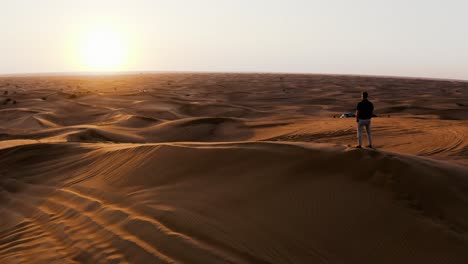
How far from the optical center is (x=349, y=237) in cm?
447

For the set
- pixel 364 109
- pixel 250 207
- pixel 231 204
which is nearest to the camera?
pixel 250 207

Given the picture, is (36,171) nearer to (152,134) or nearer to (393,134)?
(152,134)

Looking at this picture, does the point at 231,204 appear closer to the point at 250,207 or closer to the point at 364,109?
the point at 250,207

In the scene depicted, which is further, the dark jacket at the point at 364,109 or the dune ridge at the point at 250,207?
the dark jacket at the point at 364,109

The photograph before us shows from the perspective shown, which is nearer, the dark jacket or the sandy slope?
the sandy slope

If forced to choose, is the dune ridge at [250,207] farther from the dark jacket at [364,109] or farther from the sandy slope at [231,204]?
the dark jacket at [364,109]

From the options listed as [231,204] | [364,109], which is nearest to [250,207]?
[231,204]

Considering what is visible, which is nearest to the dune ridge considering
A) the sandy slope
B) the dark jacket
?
the sandy slope

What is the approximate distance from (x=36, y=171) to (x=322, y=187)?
6353mm

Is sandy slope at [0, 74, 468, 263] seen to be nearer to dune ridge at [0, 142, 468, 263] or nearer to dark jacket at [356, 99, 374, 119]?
dune ridge at [0, 142, 468, 263]

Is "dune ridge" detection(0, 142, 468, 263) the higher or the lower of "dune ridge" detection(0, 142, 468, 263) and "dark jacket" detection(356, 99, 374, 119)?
the lower

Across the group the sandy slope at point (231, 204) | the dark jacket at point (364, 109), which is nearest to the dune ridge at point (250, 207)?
the sandy slope at point (231, 204)

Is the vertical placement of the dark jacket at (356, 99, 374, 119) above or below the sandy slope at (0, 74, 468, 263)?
above

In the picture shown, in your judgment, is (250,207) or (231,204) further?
(231,204)
